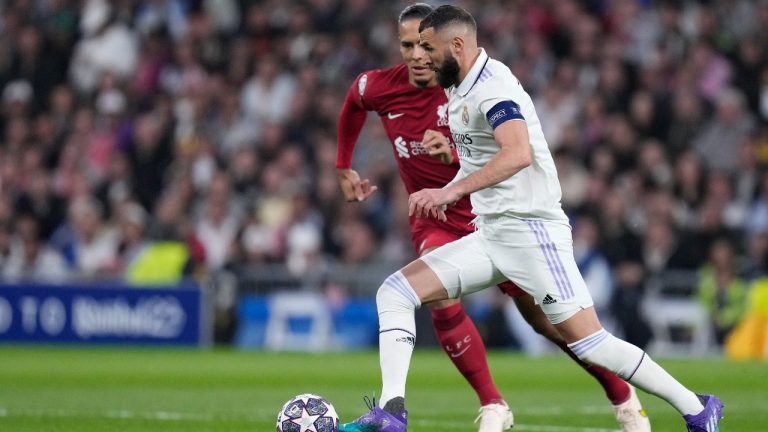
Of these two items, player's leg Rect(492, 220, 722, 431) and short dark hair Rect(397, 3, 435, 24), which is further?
short dark hair Rect(397, 3, 435, 24)

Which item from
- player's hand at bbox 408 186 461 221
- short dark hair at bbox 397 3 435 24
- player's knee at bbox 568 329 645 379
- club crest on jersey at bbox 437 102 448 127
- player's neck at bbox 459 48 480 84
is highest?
short dark hair at bbox 397 3 435 24

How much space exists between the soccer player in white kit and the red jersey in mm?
1305

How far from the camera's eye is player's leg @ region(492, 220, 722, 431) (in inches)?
285

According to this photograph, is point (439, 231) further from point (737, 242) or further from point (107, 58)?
point (107, 58)

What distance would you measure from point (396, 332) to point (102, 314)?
12.5 meters

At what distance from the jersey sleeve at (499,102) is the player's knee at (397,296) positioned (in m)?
1.01

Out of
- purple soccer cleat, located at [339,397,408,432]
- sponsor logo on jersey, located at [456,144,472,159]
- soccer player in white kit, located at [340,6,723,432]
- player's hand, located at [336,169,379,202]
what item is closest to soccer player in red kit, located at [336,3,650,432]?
player's hand, located at [336,169,379,202]

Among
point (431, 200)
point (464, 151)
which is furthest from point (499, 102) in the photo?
point (431, 200)

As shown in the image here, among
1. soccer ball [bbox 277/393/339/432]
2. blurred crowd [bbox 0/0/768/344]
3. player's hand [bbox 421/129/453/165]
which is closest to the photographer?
soccer ball [bbox 277/393/339/432]

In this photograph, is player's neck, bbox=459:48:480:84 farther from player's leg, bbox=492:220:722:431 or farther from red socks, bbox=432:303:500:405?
red socks, bbox=432:303:500:405

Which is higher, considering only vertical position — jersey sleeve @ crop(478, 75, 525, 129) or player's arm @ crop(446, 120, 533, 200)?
jersey sleeve @ crop(478, 75, 525, 129)

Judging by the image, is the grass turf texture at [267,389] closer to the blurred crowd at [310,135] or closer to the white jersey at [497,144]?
the blurred crowd at [310,135]

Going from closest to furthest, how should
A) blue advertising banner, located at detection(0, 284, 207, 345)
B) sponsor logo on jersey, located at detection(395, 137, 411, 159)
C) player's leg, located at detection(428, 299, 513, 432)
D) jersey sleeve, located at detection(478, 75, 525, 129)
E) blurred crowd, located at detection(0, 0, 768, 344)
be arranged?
1. jersey sleeve, located at detection(478, 75, 525, 129)
2. player's leg, located at detection(428, 299, 513, 432)
3. sponsor logo on jersey, located at detection(395, 137, 411, 159)
4. blurred crowd, located at detection(0, 0, 768, 344)
5. blue advertising banner, located at detection(0, 284, 207, 345)

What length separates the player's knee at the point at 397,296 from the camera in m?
7.54
